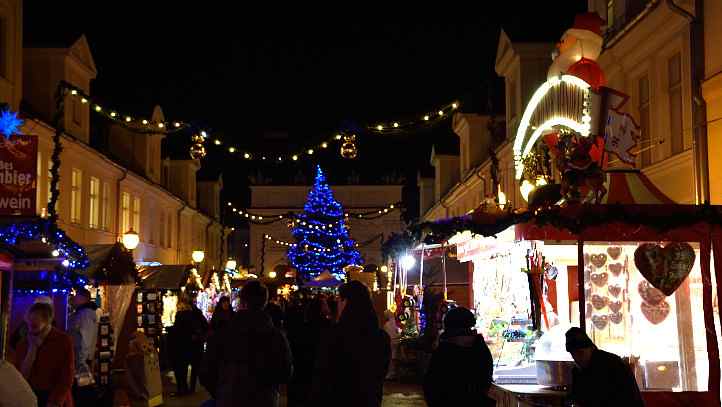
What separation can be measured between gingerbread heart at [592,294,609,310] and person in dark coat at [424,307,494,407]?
4.81 m

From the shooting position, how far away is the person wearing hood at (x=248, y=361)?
24.1ft

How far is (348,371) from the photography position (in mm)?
7723

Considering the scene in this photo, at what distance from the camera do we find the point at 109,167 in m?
32.9

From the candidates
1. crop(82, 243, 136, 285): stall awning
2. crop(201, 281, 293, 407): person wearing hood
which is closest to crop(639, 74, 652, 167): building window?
crop(82, 243, 136, 285): stall awning

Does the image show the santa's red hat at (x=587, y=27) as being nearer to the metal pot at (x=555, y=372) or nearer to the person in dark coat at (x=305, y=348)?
the metal pot at (x=555, y=372)

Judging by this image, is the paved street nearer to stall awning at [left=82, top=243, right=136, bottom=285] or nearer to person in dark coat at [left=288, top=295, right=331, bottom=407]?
stall awning at [left=82, top=243, right=136, bottom=285]

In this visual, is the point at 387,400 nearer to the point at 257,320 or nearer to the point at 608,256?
the point at 608,256

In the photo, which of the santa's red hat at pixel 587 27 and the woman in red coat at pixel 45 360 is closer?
the woman in red coat at pixel 45 360

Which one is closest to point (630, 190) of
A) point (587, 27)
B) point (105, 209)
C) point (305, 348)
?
point (587, 27)

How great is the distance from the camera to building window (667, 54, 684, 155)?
16.6m

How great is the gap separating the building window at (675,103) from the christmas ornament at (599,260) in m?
5.31

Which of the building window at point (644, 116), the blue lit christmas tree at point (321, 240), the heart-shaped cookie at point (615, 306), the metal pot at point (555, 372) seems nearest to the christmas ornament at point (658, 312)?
the heart-shaped cookie at point (615, 306)

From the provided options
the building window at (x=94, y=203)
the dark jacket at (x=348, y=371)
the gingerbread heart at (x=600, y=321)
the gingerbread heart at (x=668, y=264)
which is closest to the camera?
the dark jacket at (x=348, y=371)

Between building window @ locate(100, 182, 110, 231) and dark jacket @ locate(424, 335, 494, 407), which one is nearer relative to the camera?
dark jacket @ locate(424, 335, 494, 407)
